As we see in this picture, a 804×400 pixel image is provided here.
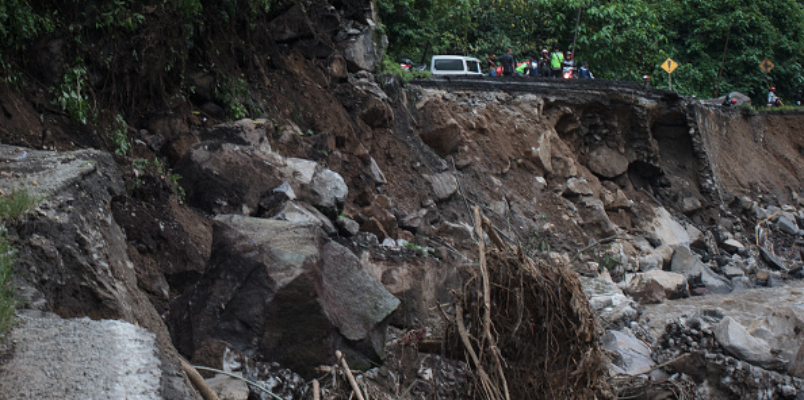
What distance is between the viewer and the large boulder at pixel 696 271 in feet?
43.8

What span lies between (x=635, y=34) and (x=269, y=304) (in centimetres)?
2196

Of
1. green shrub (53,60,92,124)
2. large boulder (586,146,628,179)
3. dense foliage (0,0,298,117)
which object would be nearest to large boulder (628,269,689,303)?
large boulder (586,146,628,179)

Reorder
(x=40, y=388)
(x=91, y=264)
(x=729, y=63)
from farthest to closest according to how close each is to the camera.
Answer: (x=729, y=63)
(x=91, y=264)
(x=40, y=388)

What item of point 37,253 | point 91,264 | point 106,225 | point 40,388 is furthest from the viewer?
point 106,225

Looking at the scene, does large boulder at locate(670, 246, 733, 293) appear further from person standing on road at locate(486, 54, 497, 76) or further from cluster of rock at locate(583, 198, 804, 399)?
person standing on road at locate(486, 54, 497, 76)

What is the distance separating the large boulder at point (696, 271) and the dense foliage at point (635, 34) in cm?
980

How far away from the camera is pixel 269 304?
473 centimetres

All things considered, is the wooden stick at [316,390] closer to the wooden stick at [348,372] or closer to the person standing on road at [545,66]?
the wooden stick at [348,372]

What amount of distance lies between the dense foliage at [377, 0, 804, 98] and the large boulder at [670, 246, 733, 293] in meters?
9.80

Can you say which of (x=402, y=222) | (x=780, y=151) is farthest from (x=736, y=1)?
(x=402, y=222)

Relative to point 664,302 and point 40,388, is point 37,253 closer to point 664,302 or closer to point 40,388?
point 40,388

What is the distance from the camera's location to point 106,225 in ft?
14.9

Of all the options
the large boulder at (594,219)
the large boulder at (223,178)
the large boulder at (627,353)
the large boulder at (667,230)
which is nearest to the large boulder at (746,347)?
the large boulder at (627,353)

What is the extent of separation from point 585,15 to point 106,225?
22.4m
